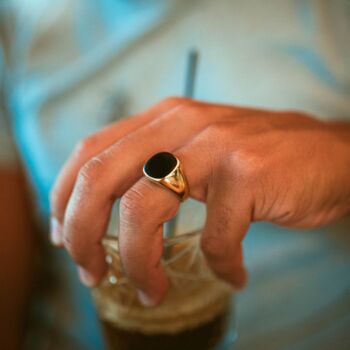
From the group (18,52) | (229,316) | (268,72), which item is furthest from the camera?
(18,52)

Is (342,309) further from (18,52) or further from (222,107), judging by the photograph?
(18,52)

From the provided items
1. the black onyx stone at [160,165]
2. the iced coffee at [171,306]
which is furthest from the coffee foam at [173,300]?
the black onyx stone at [160,165]

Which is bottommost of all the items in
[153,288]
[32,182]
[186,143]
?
[32,182]

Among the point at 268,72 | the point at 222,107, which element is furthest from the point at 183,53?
the point at 222,107

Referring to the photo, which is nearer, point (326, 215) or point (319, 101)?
point (326, 215)

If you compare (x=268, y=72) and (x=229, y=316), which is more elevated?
(x=268, y=72)

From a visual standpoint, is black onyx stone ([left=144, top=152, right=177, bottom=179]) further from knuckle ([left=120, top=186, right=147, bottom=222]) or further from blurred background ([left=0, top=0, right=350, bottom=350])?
blurred background ([left=0, top=0, right=350, bottom=350])
